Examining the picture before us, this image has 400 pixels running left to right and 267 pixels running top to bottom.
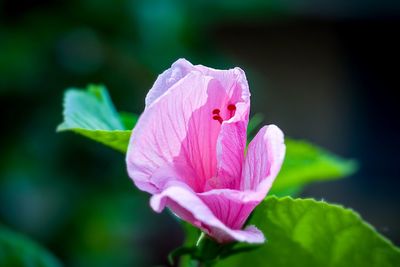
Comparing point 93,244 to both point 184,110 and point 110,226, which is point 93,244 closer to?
point 110,226

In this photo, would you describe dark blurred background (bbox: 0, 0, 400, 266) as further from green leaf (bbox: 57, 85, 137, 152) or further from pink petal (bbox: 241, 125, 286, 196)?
pink petal (bbox: 241, 125, 286, 196)

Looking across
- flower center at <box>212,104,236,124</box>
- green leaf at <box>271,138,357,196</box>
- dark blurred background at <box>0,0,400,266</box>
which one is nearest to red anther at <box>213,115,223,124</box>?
flower center at <box>212,104,236,124</box>

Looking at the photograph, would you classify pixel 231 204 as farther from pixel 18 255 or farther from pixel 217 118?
pixel 18 255

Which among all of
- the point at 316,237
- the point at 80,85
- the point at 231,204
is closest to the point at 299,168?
the point at 316,237

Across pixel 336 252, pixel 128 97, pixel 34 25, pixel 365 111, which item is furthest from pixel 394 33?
pixel 336 252

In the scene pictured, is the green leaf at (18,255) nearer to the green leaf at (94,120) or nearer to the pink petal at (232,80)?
the green leaf at (94,120)

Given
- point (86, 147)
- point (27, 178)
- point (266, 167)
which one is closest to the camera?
point (266, 167)
